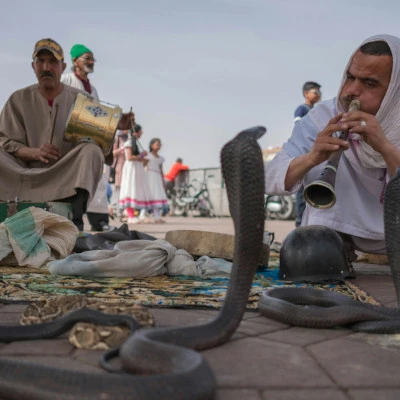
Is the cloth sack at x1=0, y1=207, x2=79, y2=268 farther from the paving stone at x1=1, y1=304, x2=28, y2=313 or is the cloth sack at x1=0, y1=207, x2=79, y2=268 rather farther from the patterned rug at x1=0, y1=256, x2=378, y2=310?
the paving stone at x1=1, y1=304, x2=28, y2=313

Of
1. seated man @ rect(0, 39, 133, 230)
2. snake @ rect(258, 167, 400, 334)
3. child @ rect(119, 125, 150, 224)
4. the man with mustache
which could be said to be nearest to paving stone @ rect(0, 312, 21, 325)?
snake @ rect(258, 167, 400, 334)

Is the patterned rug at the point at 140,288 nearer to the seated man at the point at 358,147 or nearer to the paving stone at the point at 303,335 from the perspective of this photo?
the paving stone at the point at 303,335

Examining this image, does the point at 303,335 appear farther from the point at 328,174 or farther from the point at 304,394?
the point at 328,174

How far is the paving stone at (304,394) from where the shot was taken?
4.12 ft

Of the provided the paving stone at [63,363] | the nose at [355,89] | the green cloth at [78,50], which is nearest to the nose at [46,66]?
the green cloth at [78,50]

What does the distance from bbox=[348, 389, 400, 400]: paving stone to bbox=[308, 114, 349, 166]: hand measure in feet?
5.88

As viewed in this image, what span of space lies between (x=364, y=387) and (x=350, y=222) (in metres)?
2.26

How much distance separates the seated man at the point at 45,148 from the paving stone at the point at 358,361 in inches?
125

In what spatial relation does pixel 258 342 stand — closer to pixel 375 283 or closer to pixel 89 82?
pixel 375 283

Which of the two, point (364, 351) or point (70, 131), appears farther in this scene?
point (70, 131)

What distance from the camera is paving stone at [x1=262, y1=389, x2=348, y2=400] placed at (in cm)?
126

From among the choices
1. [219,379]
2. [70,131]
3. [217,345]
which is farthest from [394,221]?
[70,131]

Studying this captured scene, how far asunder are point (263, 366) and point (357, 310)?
1.92ft

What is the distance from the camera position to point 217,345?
164 centimetres
